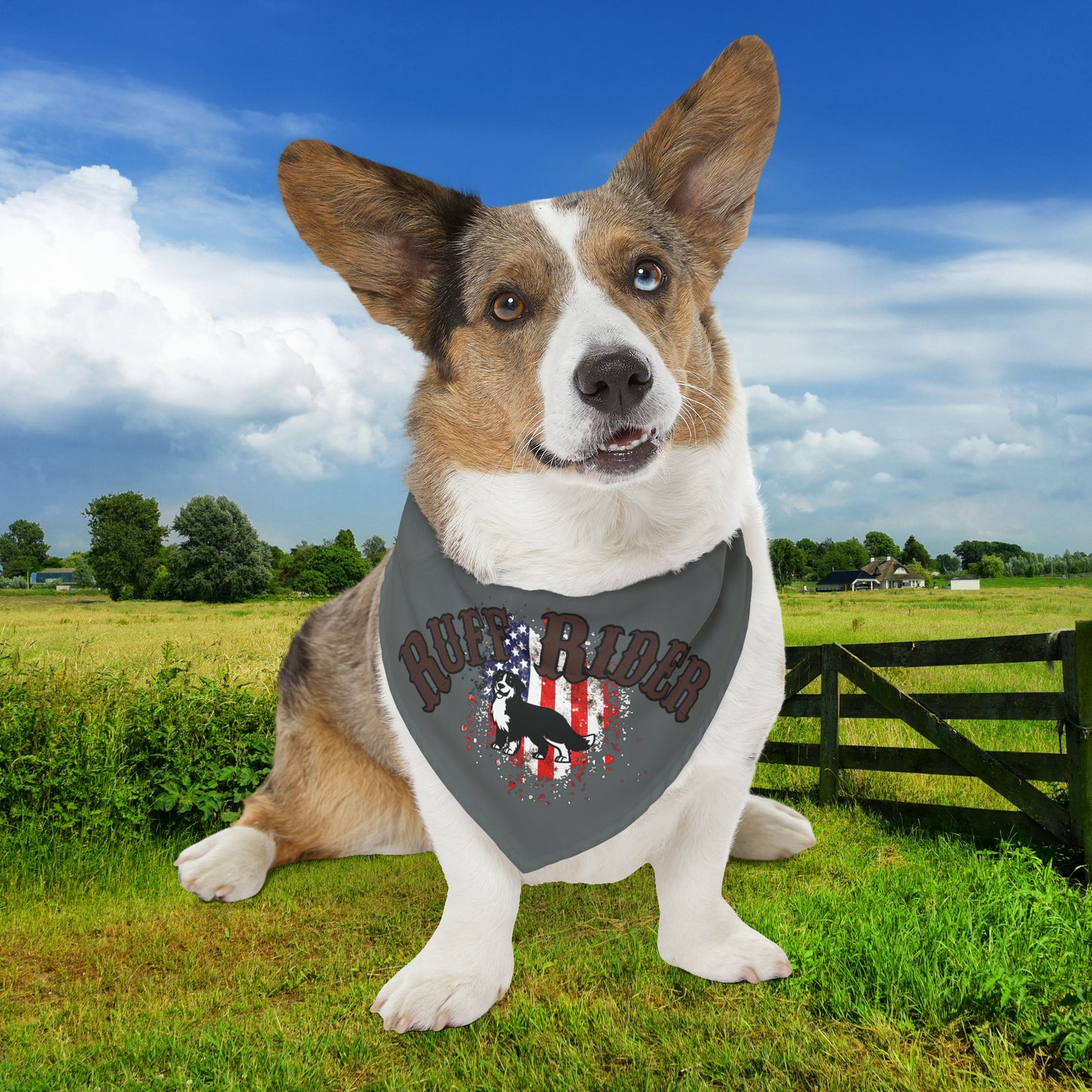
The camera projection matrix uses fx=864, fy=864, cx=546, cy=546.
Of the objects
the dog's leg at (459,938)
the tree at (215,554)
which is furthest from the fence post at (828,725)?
the tree at (215,554)

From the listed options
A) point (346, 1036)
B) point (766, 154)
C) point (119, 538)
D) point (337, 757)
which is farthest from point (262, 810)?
point (119, 538)

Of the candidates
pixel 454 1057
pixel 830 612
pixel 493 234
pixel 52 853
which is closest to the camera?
pixel 454 1057

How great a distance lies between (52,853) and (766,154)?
5.49 metres

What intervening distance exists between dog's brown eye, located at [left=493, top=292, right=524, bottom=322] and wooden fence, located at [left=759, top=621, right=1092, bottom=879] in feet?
12.4

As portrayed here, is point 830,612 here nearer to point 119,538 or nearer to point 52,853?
point 52,853

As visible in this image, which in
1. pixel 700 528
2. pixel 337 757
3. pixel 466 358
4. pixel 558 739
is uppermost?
pixel 466 358

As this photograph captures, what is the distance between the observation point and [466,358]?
3.23 metres

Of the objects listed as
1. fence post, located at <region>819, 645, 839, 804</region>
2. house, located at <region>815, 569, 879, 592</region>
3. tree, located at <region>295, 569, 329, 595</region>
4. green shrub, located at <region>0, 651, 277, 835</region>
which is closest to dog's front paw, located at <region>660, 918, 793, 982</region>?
fence post, located at <region>819, 645, 839, 804</region>

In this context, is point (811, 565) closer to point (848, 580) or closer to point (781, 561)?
point (848, 580)

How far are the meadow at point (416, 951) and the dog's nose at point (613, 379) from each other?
2.11 metres

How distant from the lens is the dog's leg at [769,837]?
4586 millimetres

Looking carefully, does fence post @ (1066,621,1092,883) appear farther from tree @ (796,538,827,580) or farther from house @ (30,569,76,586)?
house @ (30,569,76,586)

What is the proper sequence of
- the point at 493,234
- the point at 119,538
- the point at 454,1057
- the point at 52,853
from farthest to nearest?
1. the point at 119,538
2. the point at 52,853
3. the point at 493,234
4. the point at 454,1057

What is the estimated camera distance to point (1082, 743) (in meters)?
4.82
